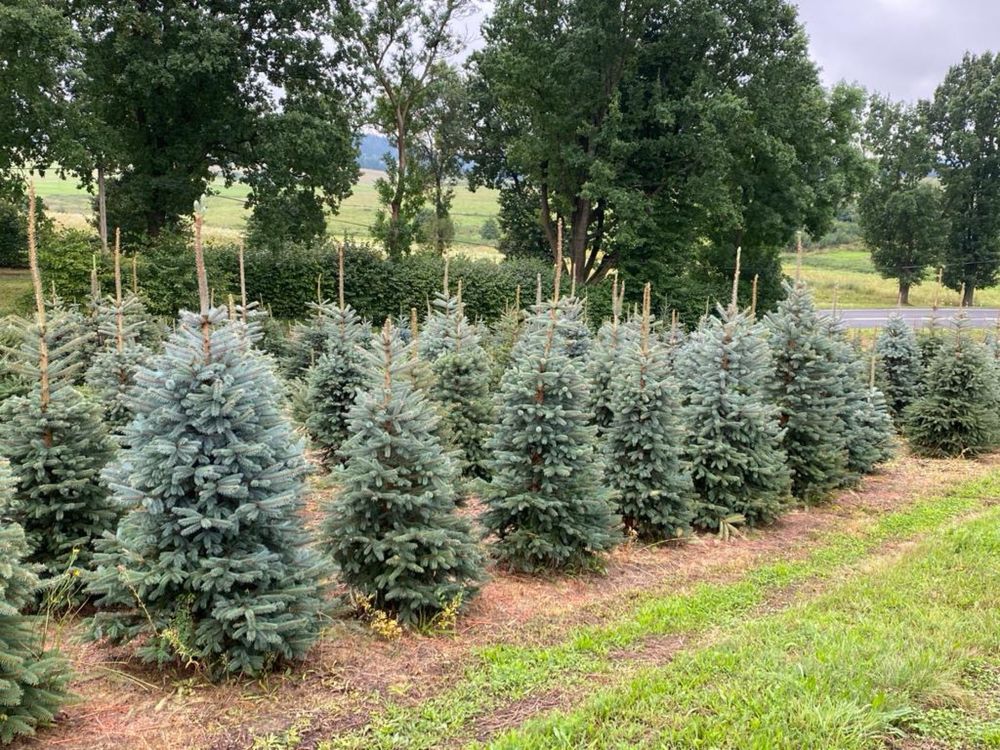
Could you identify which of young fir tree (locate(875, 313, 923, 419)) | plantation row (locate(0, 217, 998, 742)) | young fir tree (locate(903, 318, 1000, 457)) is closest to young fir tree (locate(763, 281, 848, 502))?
plantation row (locate(0, 217, 998, 742))

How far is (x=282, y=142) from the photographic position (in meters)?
23.7

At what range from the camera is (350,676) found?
4898mm

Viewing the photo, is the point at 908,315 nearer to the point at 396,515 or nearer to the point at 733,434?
the point at 733,434

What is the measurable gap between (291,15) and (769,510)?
920 inches

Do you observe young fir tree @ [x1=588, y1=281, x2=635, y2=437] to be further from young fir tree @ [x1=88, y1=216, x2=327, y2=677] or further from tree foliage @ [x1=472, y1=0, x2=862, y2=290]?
tree foliage @ [x1=472, y1=0, x2=862, y2=290]

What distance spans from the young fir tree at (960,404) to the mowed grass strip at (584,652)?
601cm

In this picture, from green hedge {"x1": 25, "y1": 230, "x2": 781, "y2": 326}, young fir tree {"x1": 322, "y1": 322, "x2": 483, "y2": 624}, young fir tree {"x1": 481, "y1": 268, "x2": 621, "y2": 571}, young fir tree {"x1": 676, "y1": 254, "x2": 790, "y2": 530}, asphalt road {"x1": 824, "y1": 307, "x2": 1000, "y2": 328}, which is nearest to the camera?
young fir tree {"x1": 322, "y1": 322, "x2": 483, "y2": 624}

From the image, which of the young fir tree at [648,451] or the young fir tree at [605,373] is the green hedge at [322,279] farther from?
the young fir tree at [648,451]

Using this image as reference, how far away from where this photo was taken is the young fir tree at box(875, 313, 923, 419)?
16156 millimetres

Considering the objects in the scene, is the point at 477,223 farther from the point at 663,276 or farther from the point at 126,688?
the point at 126,688

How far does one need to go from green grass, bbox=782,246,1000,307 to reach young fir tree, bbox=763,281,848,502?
30384 mm

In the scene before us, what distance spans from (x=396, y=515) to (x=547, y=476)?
179 cm

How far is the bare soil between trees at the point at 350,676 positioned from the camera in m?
4.19

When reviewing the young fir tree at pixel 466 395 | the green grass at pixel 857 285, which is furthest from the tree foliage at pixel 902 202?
the young fir tree at pixel 466 395
